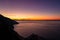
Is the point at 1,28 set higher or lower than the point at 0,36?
higher

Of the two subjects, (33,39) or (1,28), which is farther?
(33,39)

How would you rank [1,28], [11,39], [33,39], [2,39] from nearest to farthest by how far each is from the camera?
[2,39] → [11,39] → [1,28] → [33,39]

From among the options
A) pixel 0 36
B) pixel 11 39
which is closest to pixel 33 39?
pixel 11 39

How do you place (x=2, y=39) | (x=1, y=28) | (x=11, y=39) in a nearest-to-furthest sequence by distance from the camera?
(x=2, y=39), (x=11, y=39), (x=1, y=28)

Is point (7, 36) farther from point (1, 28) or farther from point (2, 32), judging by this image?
point (1, 28)

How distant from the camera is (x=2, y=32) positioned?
22.7 m

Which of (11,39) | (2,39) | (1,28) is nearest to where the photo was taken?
(2,39)

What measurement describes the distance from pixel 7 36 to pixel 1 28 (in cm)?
314

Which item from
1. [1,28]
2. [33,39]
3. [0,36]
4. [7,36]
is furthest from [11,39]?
[33,39]

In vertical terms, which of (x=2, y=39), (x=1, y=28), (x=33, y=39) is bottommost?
(x=33, y=39)

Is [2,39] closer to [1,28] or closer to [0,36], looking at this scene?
[0,36]

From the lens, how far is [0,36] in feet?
69.6

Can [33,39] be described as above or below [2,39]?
below

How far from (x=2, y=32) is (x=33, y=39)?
447 inches
